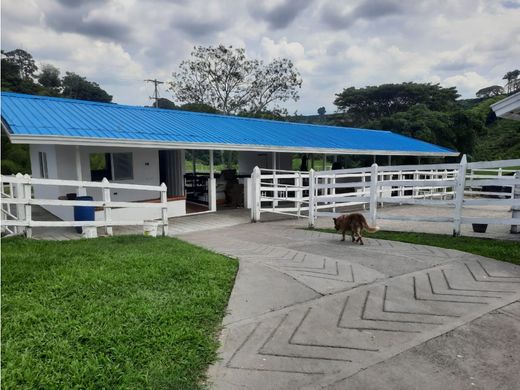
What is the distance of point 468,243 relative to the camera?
6.90 m

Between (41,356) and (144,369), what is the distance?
0.83 m

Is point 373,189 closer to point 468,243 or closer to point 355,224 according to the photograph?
point 355,224

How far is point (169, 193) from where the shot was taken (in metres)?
15.0

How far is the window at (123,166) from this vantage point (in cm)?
1207

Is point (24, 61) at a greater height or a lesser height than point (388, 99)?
greater

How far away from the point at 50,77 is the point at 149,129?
54.4 metres

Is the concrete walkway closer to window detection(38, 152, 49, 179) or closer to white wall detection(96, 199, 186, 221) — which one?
white wall detection(96, 199, 186, 221)

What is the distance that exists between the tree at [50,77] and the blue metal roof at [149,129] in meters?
49.4

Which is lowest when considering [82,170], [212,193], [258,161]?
[212,193]

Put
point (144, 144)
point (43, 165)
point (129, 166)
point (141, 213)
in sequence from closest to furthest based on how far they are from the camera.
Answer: point (144, 144) → point (141, 213) → point (43, 165) → point (129, 166)

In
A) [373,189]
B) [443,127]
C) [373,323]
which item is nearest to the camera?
[373,323]

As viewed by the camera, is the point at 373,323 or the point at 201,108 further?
the point at 201,108

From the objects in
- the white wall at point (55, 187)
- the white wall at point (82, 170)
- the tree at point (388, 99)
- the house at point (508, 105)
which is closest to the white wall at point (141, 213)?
the white wall at point (82, 170)

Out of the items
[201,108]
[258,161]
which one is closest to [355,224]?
[258,161]
